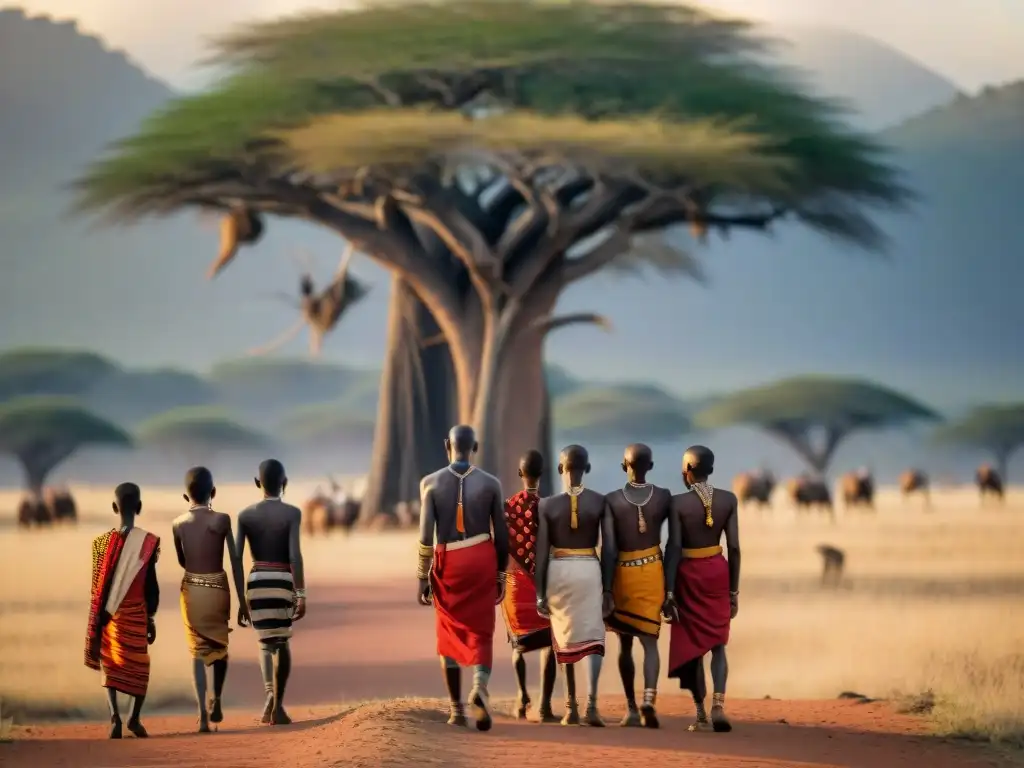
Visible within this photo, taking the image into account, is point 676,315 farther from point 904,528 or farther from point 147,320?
point 904,528

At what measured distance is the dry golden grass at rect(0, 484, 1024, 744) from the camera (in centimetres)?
1316

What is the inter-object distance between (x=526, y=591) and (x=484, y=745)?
120 centimetres

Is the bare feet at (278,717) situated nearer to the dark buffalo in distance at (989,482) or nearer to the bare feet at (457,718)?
the bare feet at (457,718)

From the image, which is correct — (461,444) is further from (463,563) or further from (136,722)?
(136,722)

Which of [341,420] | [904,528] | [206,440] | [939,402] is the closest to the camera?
[904,528]

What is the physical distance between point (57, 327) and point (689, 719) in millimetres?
121434

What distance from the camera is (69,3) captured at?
152 m

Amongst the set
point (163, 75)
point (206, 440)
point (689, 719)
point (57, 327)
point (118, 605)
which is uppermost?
point (163, 75)

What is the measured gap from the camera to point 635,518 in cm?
1022

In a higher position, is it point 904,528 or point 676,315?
point 676,315

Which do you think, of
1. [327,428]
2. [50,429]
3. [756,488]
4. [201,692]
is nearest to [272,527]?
[201,692]

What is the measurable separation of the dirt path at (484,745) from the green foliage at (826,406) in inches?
1787

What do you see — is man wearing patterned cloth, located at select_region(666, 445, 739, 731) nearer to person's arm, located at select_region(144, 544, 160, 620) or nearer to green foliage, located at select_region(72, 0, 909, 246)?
person's arm, located at select_region(144, 544, 160, 620)

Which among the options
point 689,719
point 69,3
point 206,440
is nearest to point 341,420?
point 206,440
